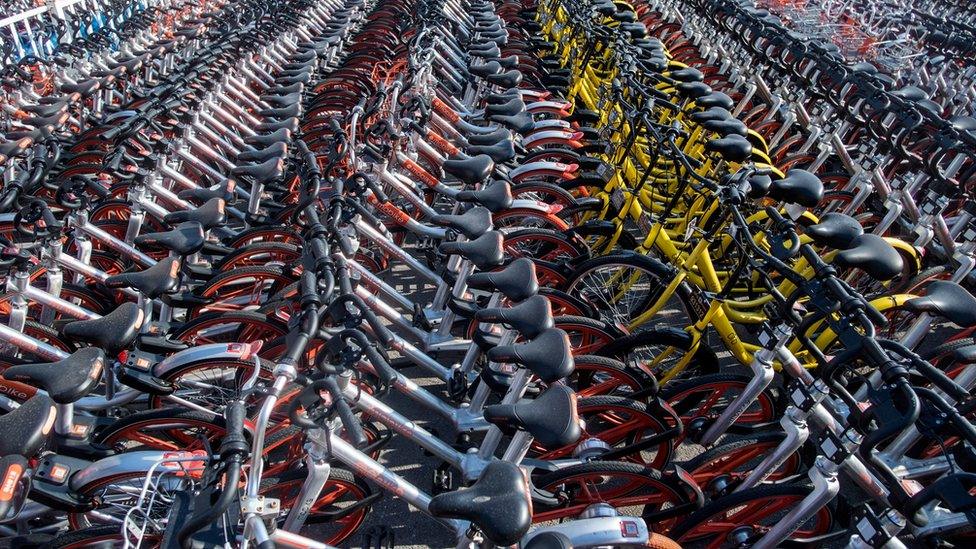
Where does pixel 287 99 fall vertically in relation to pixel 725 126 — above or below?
below

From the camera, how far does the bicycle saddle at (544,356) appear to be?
263 centimetres

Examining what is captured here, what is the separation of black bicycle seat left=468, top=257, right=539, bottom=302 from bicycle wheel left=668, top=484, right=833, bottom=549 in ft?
4.18

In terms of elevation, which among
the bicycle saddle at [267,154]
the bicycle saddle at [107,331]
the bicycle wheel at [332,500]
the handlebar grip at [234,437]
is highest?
the handlebar grip at [234,437]

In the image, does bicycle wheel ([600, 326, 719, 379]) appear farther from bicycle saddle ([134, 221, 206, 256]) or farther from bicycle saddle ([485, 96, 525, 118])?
bicycle saddle ([134, 221, 206, 256])

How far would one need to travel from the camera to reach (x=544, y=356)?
2660 mm

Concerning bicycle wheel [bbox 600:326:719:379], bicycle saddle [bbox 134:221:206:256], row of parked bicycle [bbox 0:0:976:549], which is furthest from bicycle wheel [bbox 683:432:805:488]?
bicycle saddle [bbox 134:221:206:256]

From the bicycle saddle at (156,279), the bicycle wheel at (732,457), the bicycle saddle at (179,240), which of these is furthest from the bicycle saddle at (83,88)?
the bicycle wheel at (732,457)

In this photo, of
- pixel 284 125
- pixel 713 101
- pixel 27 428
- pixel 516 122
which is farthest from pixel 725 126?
pixel 27 428

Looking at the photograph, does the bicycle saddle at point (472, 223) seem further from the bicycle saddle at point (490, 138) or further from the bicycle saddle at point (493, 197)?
the bicycle saddle at point (490, 138)

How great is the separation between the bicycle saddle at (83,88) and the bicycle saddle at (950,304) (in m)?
6.62

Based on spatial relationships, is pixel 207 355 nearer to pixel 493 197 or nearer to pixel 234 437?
pixel 234 437

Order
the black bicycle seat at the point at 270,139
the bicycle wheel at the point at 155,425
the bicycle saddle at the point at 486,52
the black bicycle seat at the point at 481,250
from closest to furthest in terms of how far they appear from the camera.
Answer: the bicycle wheel at the point at 155,425 → the black bicycle seat at the point at 481,250 → the black bicycle seat at the point at 270,139 → the bicycle saddle at the point at 486,52

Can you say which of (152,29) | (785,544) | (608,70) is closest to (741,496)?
(785,544)

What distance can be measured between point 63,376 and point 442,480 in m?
1.74
